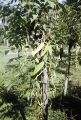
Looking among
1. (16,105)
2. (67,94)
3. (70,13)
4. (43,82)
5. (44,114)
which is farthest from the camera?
(67,94)

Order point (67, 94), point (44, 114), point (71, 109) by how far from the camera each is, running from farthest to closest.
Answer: point (67, 94) < point (71, 109) < point (44, 114)

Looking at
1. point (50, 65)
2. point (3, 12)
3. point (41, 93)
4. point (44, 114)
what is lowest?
point (44, 114)

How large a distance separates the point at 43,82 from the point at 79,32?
673 centimetres

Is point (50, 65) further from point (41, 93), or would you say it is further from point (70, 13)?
point (70, 13)

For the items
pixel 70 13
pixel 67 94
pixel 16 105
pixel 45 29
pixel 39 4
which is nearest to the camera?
pixel 39 4

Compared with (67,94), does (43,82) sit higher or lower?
higher

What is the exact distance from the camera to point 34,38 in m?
4.64

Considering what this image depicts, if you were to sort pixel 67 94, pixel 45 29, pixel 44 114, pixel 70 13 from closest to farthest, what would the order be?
pixel 45 29
pixel 44 114
pixel 70 13
pixel 67 94

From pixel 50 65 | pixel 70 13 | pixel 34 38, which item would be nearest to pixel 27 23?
Result: pixel 34 38

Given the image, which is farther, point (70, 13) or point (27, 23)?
point (70, 13)

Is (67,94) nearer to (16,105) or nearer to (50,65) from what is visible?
(16,105)

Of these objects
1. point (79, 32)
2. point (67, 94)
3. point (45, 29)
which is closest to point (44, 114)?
point (45, 29)

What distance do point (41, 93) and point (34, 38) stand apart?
49.9 inches

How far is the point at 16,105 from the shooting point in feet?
45.2
